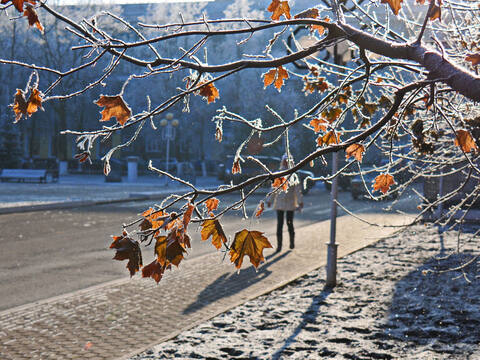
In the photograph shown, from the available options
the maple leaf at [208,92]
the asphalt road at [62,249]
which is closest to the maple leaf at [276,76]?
the maple leaf at [208,92]

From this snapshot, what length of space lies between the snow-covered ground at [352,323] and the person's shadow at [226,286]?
0.48 meters

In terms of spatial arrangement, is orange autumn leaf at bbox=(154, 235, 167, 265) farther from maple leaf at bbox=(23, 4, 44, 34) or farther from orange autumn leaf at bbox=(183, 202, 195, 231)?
maple leaf at bbox=(23, 4, 44, 34)

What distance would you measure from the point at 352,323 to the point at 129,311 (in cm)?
233

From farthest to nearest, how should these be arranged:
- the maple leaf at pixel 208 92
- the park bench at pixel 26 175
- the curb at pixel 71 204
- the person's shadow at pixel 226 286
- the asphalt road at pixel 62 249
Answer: the park bench at pixel 26 175, the curb at pixel 71 204, the asphalt road at pixel 62 249, the person's shadow at pixel 226 286, the maple leaf at pixel 208 92

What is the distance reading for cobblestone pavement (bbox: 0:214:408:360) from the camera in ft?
16.8

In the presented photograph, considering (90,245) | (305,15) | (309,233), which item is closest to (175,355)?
(305,15)

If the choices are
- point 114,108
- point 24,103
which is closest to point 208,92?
point 114,108

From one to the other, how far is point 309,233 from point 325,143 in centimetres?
1038

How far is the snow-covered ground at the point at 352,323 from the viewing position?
5.03 metres

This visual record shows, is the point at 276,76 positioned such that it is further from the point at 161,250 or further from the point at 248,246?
the point at 161,250

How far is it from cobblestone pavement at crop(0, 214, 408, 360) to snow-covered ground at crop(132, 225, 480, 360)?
12.0 inches

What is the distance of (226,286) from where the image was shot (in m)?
7.70

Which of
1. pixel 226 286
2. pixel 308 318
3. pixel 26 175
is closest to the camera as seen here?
pixel 308 318

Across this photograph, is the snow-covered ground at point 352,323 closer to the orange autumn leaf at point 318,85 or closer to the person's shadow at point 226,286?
the person's shadow at point 226,286
